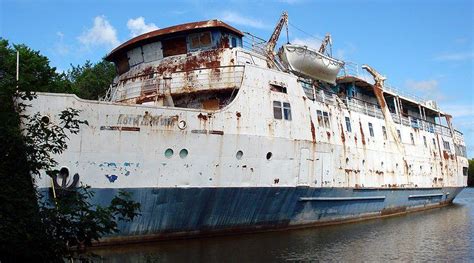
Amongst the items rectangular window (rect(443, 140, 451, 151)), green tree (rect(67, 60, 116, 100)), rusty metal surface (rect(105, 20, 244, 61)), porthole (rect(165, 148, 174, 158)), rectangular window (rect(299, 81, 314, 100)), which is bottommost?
porthole (rect(165, 148, 174, 158))

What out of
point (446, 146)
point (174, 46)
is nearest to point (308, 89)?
point (174, 46)

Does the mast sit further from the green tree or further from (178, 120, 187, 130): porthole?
the green tree

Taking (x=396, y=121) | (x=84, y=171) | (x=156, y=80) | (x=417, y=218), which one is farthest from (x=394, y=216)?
(x=84, y=171)

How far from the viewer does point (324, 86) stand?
71.6 ft

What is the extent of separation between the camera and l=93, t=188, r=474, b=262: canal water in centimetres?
1225

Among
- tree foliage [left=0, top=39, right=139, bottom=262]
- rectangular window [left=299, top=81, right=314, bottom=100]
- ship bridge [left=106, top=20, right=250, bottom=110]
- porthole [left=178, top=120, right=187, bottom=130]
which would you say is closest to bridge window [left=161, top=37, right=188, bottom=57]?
ship bridge [left=106, top=20, right=250, bottom=110]

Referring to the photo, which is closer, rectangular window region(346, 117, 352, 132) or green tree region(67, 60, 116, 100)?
rectangular window region(346, 117, 352, 132)

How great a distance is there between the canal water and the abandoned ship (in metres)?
0.66

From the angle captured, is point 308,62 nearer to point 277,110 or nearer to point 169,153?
point 277,110

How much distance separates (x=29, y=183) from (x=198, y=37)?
38.9 feet

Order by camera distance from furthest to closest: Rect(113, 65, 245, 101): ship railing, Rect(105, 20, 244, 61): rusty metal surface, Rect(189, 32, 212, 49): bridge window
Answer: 1. Rect(189, 32, 212, 49): bridge window
2. Rect(105, 20, 244, 61): rusty metal surface
3. Rect(113, 65, 245, 101): ship railing

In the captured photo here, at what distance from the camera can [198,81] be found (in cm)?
1593

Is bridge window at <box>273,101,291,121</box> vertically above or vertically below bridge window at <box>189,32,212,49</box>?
below

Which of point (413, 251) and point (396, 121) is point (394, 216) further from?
point (413, 251)
